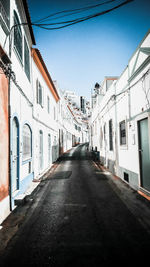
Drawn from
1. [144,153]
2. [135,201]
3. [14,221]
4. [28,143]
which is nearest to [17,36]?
[28,143]

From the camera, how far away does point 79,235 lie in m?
3.38

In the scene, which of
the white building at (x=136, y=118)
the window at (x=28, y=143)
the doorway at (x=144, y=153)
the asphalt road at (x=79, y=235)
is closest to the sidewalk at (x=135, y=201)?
the asphalt road at (x=79, y=235)

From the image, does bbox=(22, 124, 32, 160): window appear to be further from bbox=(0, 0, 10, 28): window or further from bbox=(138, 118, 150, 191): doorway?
bbox=(138, 118, 150, 191): doorway

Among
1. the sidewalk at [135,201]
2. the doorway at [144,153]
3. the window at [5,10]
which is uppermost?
the window at [5,10]

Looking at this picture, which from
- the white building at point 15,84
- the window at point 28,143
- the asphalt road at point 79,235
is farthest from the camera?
the window at point 28,143

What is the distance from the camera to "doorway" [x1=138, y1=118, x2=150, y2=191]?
5.43 m

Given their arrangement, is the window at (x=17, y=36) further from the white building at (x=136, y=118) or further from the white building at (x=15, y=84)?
the white building at (x=136, y=118)

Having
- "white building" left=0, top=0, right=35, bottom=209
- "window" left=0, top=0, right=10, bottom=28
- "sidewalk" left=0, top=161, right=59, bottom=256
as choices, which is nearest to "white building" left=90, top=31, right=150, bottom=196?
"white building" left=0, top=0, right=35, bottom=209

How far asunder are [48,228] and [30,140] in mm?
5016

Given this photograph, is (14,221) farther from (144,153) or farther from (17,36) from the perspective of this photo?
(17,36)

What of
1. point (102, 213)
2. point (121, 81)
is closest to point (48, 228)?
point (102, 213)

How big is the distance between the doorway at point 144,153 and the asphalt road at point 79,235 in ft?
3.99

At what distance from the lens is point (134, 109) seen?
633cm

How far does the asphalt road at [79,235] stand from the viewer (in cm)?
269
